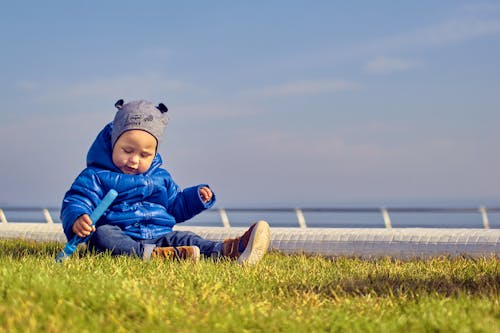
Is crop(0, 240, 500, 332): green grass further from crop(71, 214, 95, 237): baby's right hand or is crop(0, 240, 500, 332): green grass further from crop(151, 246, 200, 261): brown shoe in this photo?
crop(151, 246, 200, 261): brown shoe

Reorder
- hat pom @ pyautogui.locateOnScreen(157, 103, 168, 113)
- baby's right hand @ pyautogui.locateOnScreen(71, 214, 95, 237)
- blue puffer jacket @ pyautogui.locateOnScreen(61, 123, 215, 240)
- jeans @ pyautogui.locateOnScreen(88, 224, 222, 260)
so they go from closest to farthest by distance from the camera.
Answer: baby's right hand @ pyautogui.locateOnScreen(71, 214, 95, 237) < jeans @ pyautogui.locateOnScreen(88, 224, 222, 260) < blue puffer jacket @ pyautogui.locateOnScreen(61, 123, 215, 240) < hat pom @ pyautogui.locateOnScreen(157, 103, 168, 113)

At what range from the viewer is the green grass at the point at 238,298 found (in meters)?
4.95

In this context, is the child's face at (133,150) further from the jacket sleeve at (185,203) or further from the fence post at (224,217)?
the fence post at (224,217)

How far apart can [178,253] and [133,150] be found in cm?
118

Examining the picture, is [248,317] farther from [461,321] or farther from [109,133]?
[109,133]

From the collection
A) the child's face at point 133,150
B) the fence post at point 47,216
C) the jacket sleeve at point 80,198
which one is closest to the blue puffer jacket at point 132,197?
the jacket sleeve at point 80,198

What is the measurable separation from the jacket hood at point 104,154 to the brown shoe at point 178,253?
1.00 m

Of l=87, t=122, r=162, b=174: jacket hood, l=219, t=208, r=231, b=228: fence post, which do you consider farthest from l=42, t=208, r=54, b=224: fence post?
l=87, t=122, r=162, b=174: jacket hood

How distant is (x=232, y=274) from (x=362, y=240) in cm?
513

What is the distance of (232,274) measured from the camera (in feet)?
23.7

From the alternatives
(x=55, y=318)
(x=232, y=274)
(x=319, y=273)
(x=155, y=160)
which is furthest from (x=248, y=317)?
(x=155, y=160)

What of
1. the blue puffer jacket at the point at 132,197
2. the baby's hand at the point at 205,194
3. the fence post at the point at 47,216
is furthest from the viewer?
the fence post at the point at 47,216

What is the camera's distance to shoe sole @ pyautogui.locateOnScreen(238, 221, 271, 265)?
8.30m

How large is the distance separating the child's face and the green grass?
4.01ft
